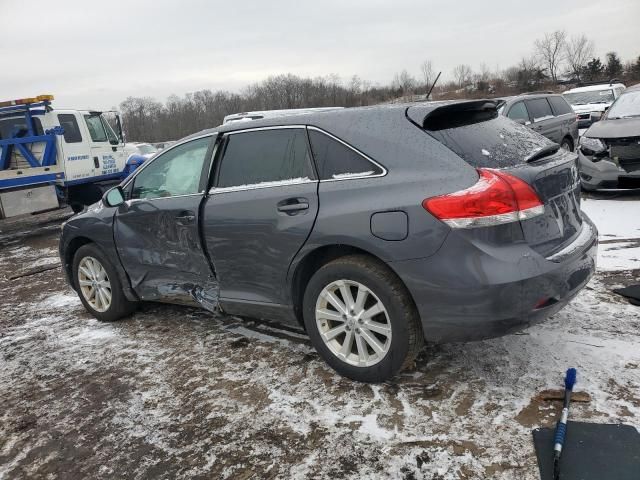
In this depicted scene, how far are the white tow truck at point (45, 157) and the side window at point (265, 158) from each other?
821 cm

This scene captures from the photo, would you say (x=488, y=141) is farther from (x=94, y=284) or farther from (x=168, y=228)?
(x=94, y=284)

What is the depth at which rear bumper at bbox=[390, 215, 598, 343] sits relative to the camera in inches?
103

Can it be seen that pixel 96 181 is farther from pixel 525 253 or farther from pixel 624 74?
pixel 624 74

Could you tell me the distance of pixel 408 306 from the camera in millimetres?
2859

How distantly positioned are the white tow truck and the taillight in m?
9.83

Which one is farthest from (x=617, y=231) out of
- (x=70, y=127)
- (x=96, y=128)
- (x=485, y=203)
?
(x=96, y=128)

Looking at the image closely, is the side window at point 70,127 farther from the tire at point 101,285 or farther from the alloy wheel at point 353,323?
the alloy wheel at point 353,323

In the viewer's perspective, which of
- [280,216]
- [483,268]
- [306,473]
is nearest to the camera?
[306,473]

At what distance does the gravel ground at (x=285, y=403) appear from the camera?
100 inches

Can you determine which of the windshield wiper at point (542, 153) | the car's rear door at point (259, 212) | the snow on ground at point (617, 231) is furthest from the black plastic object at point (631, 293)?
the car's rear door at point (259, 212)

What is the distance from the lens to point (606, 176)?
7.68 metres

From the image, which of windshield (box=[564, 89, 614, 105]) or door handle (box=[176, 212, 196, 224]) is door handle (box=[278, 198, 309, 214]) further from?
windshield (box=[564, 89, 614, 105])

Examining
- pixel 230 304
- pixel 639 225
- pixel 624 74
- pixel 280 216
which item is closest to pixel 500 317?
pixel 280 216

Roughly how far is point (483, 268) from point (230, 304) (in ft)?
6.15
